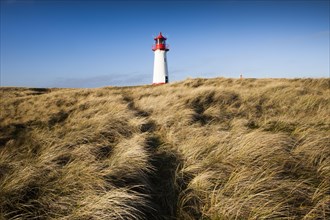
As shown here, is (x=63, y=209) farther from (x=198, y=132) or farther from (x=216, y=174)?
(x=198, y=132)

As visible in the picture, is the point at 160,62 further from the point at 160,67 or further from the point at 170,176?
the point at 170,176

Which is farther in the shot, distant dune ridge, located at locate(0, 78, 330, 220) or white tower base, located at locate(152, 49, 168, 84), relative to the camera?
white tower base, located at locate(152, 49, 168, 84)

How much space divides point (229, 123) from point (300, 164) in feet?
8.16

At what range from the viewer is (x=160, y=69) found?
3017 centimetres

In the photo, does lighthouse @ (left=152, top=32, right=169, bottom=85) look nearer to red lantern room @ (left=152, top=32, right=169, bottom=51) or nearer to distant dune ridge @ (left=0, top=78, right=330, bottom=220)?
red lantern room @ (left=152, top=32, right=169, bottom=51)

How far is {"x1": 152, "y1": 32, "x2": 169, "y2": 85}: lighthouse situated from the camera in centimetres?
3017

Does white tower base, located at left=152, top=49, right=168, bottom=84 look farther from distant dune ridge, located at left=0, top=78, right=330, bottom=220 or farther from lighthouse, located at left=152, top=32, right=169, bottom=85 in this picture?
distant dune ridge, located at left=0, top=78, right=330, bottom=220

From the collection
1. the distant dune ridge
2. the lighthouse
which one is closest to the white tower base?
the lighthouse

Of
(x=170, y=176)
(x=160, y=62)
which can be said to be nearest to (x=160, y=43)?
(x=160, y=62)

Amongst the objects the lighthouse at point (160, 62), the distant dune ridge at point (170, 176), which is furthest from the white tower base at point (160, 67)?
the distant dune ridge at point (170, 176)

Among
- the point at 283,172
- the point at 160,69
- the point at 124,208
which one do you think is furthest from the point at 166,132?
the point at 160,69

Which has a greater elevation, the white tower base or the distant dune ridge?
the white tower base

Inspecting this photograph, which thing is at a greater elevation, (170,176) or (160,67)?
(160,67)

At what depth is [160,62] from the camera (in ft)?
99.0
